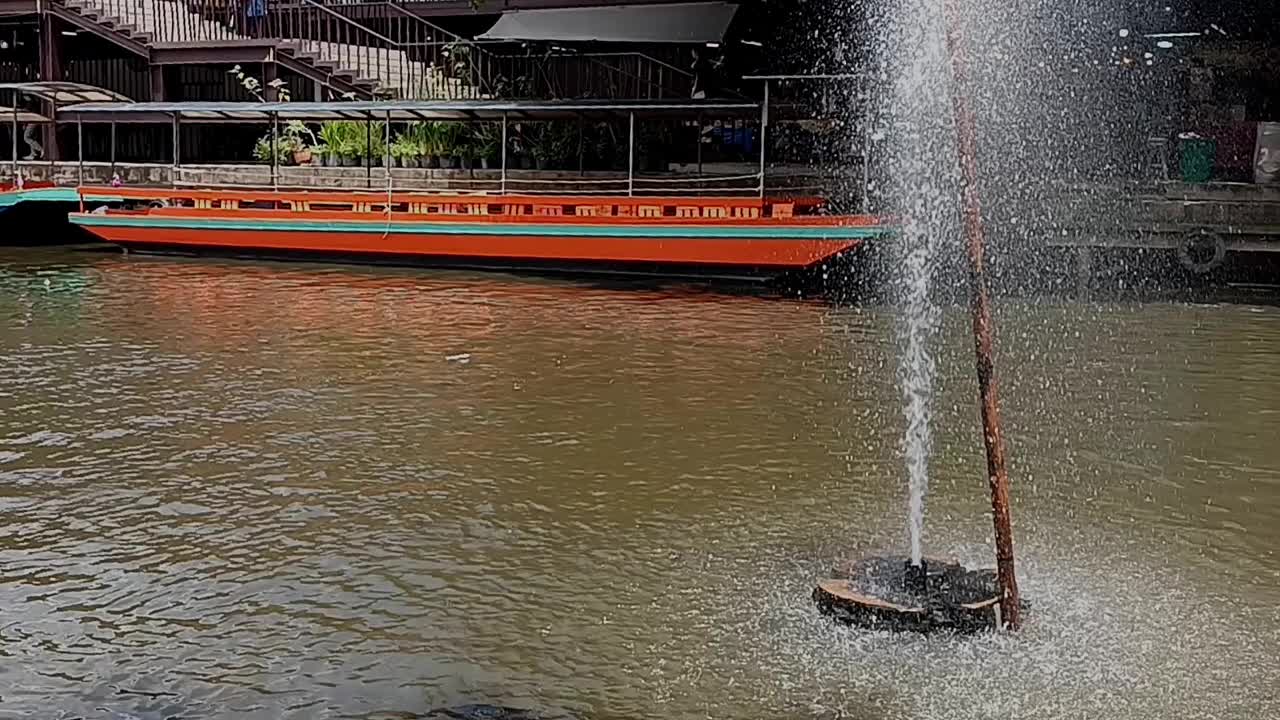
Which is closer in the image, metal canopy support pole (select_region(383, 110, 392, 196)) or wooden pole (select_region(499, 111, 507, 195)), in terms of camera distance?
wooden pole (select_region(499, 111, 507, 195))

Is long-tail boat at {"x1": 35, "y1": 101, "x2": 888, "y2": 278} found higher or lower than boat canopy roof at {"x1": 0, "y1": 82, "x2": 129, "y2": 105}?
lower

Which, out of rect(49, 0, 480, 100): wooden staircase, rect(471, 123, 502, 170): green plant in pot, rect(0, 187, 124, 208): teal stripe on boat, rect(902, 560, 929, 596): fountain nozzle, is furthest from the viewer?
rect(49, 0, 480, 100): wooden staircase

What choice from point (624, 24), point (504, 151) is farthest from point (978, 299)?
point (624, 24)

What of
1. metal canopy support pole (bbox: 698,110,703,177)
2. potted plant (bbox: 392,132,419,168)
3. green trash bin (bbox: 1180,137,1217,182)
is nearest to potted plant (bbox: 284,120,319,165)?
potted plant (bbox: 392,132,419,168)

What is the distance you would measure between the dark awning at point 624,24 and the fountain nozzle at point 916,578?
16740mm

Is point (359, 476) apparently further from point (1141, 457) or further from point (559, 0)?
point (559, 0)

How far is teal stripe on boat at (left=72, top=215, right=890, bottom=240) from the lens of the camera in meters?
19.5

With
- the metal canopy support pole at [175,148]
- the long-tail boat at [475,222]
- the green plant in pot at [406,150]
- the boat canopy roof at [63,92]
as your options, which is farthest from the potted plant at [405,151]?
the boat canopy roof at [63,92]

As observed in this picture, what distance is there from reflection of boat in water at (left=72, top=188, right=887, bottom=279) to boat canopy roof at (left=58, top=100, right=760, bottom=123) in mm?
1249

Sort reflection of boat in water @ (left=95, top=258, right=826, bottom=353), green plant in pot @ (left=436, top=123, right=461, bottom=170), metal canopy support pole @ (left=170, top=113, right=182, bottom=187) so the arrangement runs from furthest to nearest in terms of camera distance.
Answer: green plant in pot @ (left=436, top=123, right=461, bottom=170) → metal canopy support pole @ (left=170, top=113, right=182, bottom=187) → reflection of boat in water @ (left=95, top=258, right=826, bottom=353)

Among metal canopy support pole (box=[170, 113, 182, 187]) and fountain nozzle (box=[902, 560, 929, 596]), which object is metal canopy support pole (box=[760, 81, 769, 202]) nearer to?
metal canopy support pole (box=[170, 113, 182, 187])

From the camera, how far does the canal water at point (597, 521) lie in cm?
622

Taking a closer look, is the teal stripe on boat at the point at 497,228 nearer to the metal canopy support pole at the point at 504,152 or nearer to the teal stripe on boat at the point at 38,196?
the metal canopy support pole at the point at 504,152

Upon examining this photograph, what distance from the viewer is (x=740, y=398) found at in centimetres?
1238
